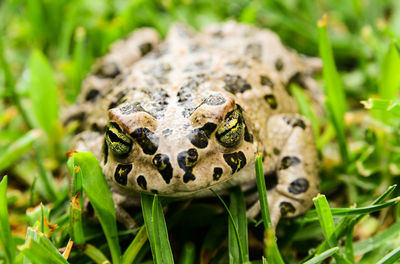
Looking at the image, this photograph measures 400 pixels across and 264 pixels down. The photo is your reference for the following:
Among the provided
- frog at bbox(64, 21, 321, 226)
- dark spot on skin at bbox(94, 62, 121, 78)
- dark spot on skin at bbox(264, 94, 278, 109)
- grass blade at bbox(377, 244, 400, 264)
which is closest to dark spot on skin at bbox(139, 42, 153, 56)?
frog at bbox(64, 21, 321, 226)

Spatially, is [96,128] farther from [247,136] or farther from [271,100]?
[271,100]

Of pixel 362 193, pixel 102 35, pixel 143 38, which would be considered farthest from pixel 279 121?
pixel 102 35

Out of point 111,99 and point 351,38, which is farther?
point 351,38

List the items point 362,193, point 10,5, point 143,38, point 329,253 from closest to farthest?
point 329,253
point 362,193
point 143,38
point 10,5

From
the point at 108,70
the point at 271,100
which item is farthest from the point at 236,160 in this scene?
the point at 108,70

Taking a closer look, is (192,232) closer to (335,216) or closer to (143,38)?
(335,216)

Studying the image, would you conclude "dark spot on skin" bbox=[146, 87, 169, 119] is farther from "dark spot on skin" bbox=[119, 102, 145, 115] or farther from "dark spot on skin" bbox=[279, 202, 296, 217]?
"dark spot on skin" bbox=[279, 202, 296, 217]

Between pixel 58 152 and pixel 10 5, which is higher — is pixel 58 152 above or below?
below

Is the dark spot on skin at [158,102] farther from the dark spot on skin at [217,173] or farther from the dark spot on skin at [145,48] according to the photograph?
the dark spot on skin at [145,48]
